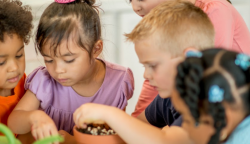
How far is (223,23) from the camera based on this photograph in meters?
1.18

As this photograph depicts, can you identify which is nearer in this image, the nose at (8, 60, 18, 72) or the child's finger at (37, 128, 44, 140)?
the child's finger at (37, 128, 44, 140)

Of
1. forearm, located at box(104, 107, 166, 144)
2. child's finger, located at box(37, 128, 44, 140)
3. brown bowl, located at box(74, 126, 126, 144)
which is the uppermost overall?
forearm, located at box(104, 107, 166, 144)

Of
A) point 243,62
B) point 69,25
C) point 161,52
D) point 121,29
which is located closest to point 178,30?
point 161,52

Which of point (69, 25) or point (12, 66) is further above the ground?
point (69, 25)

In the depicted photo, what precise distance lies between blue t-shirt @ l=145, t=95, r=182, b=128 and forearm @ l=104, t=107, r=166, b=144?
7.3 inches

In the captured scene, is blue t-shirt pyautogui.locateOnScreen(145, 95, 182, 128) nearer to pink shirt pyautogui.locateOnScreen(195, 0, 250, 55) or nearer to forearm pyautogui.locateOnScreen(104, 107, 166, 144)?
forearm pyautogui.locateOnScreen(104, 107, 166, 144)

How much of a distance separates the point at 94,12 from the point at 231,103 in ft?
2.22

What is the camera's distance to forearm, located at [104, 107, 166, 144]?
770 mm

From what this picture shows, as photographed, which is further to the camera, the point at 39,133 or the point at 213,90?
the point at 39,133

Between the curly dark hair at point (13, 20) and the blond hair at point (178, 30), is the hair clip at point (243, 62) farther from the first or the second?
the curly dark hair at point (13, 20)

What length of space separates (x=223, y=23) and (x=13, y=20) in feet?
2.47

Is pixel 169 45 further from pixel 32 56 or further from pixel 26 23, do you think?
pixel 32 56

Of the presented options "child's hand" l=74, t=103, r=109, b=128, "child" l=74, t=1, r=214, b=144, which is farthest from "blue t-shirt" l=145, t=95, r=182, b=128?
"child's hand" l=74, t=103, r=109, b=128

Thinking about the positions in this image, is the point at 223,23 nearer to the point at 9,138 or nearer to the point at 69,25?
the point at 69,25
